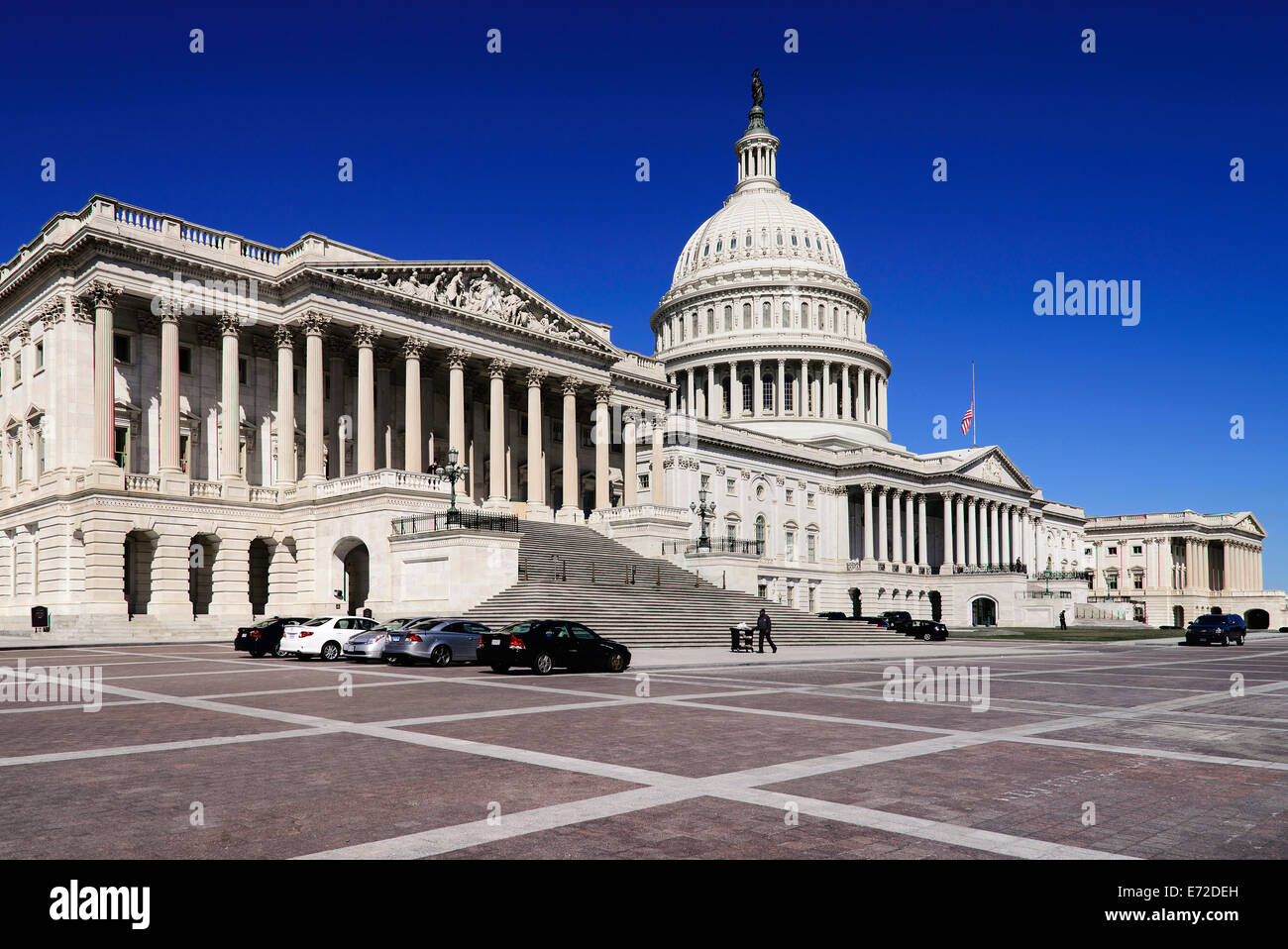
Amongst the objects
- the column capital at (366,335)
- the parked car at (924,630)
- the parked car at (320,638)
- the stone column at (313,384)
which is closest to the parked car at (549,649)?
the parked car at (320,638)

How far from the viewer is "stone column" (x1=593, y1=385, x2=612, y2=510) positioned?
212 feet

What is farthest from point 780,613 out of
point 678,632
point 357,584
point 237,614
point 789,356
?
point 789,356

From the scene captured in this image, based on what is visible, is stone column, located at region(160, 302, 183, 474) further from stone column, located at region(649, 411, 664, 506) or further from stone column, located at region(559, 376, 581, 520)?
stone column, located at region(649, 411, 664, 506)

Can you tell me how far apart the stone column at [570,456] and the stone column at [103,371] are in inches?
1015

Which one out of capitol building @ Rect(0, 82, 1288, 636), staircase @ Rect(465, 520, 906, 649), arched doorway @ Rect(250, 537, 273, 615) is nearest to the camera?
staircase @ Rect(465, 520, 906, 649)

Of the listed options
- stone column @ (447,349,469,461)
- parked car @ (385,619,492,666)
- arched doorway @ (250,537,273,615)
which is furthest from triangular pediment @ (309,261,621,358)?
parked car @ (385,619,492,666)

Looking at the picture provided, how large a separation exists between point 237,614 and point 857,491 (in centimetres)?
7155

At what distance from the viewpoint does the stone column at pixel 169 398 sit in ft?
164

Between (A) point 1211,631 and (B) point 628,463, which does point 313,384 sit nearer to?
(B) point 628,463

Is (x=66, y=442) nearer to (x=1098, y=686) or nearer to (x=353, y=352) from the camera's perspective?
(x=353, y=352)

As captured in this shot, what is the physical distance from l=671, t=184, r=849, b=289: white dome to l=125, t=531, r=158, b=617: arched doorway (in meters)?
89.0

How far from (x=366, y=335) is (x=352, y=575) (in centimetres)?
1247

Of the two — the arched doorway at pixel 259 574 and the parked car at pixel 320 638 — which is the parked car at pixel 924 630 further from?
the parked car at pixel 320 638
